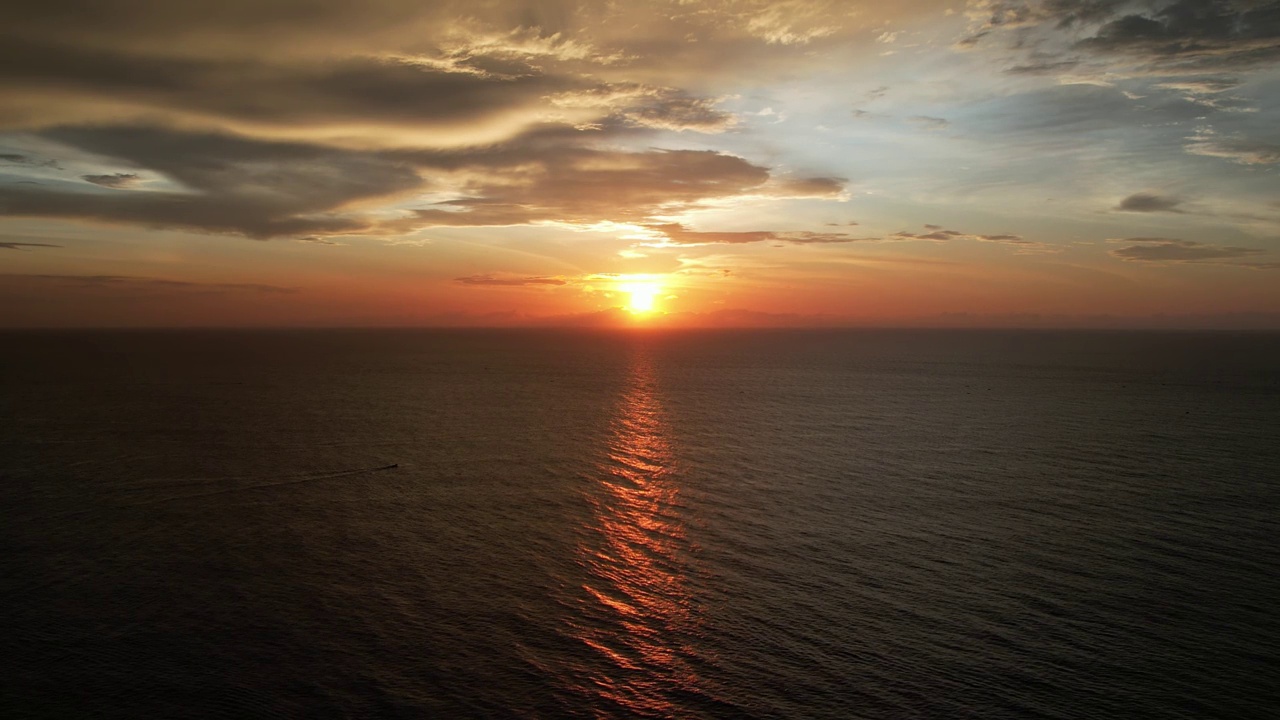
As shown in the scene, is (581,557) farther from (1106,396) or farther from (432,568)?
(1106,396)

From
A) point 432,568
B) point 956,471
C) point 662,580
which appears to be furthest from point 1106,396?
point 432,568

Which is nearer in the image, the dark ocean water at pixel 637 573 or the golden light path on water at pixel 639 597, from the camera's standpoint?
the dark ocean water at pixel 637 573

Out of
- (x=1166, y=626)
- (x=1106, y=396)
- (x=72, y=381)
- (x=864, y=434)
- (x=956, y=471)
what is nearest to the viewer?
(x=1166, y=626)

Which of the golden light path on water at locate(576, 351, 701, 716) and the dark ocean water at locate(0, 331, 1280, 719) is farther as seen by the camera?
the golden light path on water at locate(576, 351, 701, 716)
